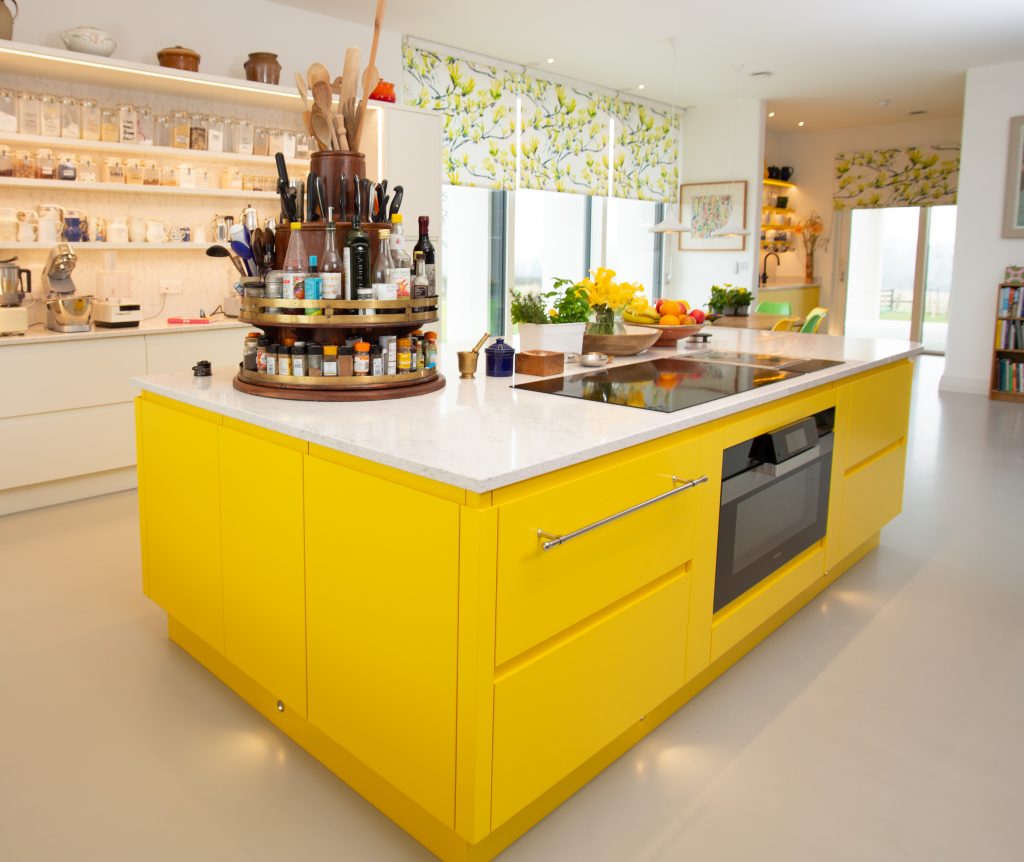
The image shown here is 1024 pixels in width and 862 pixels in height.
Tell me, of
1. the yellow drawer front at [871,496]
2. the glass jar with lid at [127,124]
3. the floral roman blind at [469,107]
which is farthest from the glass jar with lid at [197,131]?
the yellow drawer front at [871,496]

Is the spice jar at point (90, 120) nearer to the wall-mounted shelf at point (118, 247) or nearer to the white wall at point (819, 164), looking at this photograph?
the wall-mounted shelf at point (118, 247)

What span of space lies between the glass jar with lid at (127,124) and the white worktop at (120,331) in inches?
39.1

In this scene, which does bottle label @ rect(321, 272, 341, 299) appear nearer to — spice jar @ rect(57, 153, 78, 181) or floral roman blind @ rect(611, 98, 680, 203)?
spice jar @ rect(57, 153, 78, 181)

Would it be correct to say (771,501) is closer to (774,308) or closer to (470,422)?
(470,422)

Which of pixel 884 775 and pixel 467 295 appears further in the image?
pixel 467 295

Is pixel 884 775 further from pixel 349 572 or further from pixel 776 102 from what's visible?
pixel 776 102

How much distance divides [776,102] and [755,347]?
6.47 m

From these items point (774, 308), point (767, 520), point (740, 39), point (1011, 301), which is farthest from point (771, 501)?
point (1011, 301)

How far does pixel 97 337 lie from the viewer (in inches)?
162

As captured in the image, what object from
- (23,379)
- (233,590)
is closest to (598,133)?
(23,379)

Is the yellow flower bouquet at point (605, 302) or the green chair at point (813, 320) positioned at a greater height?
the yellow flower bouquet at point (605, 302)

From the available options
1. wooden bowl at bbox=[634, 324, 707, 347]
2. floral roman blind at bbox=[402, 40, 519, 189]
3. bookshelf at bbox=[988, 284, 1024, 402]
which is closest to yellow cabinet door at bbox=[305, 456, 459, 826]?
wooden bowl at bbox=[634, 324, 707, 347]

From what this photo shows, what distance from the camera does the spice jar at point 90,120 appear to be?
4.36 meters

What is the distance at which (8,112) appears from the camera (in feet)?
13.4
